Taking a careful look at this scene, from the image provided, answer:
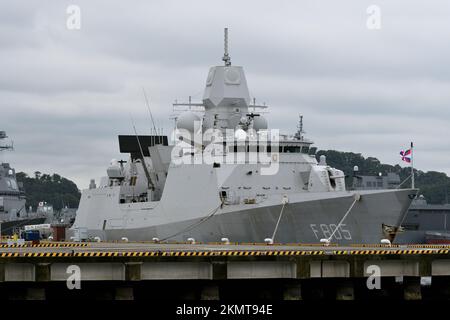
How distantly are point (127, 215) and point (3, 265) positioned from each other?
1143 inches

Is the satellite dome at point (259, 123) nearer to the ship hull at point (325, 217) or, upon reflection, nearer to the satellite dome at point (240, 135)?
the satellite dome at point (240, 135)

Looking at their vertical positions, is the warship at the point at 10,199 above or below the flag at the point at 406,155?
below

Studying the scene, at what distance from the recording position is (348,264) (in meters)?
26.6

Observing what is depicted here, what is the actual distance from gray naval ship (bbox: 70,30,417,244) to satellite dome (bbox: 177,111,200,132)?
3.2 inches

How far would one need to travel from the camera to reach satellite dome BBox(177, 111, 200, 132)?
53.6 meters

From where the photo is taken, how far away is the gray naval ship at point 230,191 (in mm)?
41062

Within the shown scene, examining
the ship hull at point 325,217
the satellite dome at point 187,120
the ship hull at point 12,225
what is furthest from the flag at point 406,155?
the ship hull at point 12,225

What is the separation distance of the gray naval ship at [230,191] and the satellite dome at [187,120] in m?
0.08

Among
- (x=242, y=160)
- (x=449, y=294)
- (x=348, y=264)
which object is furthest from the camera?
(x=242, y=160)

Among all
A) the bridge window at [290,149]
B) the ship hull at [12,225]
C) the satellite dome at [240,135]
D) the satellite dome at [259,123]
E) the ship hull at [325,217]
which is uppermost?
the satellite dome at [259,123]

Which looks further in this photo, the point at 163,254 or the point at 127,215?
the point at 127,215
